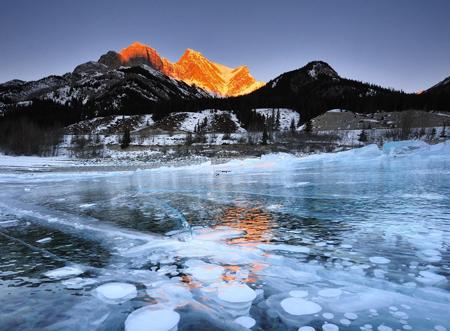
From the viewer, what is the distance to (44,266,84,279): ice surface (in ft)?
15.4

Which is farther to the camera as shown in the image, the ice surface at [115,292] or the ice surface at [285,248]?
the ice surface at [285,248]

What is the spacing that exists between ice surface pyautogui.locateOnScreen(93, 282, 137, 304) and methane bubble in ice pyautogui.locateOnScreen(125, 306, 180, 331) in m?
0.42

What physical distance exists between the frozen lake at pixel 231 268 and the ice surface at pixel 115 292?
12 millimetres

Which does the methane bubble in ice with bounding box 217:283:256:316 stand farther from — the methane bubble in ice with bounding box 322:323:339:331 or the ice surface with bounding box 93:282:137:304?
the ice surface with bounding box 93:282:137:304

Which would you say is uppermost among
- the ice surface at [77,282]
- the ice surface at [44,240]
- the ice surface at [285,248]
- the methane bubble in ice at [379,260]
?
the methane bubble in ice at [379,260]

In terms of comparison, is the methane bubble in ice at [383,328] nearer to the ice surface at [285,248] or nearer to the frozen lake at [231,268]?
the frozen lake at [231,268]

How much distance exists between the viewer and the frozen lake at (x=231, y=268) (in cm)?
338

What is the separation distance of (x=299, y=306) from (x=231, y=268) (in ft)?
4.86

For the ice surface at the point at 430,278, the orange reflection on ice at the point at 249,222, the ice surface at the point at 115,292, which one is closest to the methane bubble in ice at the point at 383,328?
the ice surface at the point at 430,278

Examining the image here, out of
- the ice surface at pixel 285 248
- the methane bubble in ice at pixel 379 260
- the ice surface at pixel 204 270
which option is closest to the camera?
the ice surface at pixel 204 270

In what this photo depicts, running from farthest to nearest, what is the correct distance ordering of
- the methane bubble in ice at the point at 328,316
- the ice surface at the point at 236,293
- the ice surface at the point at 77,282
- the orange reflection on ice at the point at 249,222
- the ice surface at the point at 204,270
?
1. the orange reflection on ice at the point at 249,222
2. the ice surface at the point at 204,270
3. the ice surface at the point at 77,282
4. the ice surface at the point at 236,293
5. the methane bubble in ice at the point at 328,316

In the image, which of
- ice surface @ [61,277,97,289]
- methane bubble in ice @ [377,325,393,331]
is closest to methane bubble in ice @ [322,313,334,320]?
methane bubble in ice @ [377,325,393,331]

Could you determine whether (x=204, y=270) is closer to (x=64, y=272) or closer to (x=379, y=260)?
(x=64, y=272)

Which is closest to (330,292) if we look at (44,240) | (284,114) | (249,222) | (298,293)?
(298,293)
